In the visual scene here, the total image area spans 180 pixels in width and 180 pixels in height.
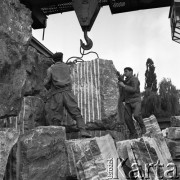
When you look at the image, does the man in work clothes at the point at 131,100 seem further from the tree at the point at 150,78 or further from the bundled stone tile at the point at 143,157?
the tree at the point at 150,78

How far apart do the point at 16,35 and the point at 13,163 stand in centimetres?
111

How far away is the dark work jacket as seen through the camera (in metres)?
5.81

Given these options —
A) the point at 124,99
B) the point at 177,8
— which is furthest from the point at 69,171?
the point at 177,8

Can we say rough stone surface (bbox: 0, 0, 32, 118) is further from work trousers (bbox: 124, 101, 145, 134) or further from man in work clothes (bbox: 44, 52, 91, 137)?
work trousers (bbox: 124, 101, 145, 134)

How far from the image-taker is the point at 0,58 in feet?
8.07

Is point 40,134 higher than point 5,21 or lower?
lower

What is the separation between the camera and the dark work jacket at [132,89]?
19.1 feet

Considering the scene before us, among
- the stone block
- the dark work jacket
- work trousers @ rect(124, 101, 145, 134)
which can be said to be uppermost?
the dark work jacket

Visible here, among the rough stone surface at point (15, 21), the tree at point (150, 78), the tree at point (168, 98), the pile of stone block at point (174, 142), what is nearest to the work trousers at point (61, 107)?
the pile of stone block at point (174, 142)

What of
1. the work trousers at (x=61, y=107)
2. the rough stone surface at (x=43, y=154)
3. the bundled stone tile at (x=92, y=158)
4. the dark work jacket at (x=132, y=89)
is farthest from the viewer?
the dark work jacket at (x=132, y=89)

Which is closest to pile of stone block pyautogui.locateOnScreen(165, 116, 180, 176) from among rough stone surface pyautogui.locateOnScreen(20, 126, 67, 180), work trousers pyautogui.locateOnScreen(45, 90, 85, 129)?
work trousers pyautogui.locateOnScreen(45, 90, 85, 129)

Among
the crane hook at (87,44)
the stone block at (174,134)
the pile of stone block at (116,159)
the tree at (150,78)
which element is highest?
the tree at (150,78)

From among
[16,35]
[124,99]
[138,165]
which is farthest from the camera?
[124,99]

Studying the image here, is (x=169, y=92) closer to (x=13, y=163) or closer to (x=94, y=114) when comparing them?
(x=94, y=114)
